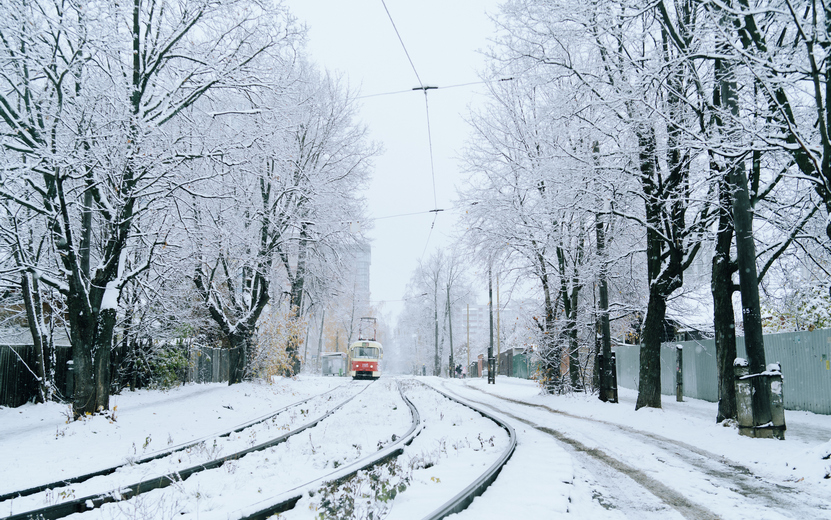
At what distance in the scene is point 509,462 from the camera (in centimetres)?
698

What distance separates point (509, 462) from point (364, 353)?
115 ft

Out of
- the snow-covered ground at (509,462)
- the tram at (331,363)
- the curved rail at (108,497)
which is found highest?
the curved rail at (108,497)

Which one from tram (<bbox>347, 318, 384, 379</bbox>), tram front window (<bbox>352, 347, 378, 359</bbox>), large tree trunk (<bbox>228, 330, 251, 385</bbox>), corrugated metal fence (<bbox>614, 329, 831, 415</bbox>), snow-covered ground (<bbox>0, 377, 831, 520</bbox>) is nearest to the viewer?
snow-covered ground (<bbox>0, 377, 831, 520</bbox>)

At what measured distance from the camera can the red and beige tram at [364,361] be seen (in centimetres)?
4100

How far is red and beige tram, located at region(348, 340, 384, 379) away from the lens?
41.0 m

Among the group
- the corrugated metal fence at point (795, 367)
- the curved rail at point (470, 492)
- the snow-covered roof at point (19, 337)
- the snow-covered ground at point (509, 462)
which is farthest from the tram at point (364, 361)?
the curved rail at point (470, 492)

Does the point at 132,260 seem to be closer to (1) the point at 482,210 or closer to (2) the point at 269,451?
(2) the point at 269,451

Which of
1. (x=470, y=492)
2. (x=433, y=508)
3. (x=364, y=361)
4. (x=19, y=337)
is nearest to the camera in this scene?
(x=433, y=508)

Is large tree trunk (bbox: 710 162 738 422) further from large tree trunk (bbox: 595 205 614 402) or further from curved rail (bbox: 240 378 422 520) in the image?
curved rail (bbox: 240 378 422 520)

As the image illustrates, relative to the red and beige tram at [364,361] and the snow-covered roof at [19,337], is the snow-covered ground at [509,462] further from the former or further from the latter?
the red and beige tram at [364,361]

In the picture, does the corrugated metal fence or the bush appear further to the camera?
the bush

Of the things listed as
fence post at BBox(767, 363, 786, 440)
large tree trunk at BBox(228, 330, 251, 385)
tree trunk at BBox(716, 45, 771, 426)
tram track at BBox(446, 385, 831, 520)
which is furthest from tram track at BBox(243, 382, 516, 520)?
large tree trunk at BBox(228, 330, 251, 385)

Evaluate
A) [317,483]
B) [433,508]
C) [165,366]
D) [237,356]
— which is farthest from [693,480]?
[237,356]

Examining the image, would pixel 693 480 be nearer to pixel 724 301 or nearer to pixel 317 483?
pixel 317 483
